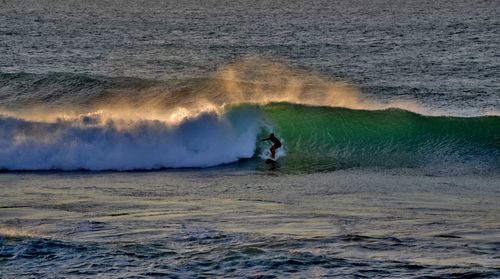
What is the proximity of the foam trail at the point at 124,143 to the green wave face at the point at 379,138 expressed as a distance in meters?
1.37

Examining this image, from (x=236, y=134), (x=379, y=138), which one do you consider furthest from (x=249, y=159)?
(x=379, y=138)

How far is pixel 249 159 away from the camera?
72.0 feet

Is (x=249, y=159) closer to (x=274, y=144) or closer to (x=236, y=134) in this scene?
(x=274, y=144)

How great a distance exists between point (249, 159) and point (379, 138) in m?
3.70

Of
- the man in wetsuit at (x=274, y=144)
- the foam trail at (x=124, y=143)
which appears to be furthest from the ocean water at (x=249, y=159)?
the man in wetsuit at (x=274, y=144)

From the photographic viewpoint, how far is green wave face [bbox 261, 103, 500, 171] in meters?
21.5

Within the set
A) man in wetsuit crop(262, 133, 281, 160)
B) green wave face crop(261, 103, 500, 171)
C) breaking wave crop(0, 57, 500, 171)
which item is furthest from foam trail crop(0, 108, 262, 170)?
green wave face crop(261, 103, 500, 171)

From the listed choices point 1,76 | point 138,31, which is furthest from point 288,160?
point 138,31

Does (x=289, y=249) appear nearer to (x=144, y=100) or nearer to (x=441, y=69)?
(x=144, y=100)

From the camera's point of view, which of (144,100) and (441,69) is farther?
(441,69)

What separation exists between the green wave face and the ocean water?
0.07m

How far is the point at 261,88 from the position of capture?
31.3 meters

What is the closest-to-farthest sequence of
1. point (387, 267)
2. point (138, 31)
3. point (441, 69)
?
1. point (387, 267)
2. point (441, 69)
3. point (138, 31)

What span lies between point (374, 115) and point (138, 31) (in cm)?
3155
